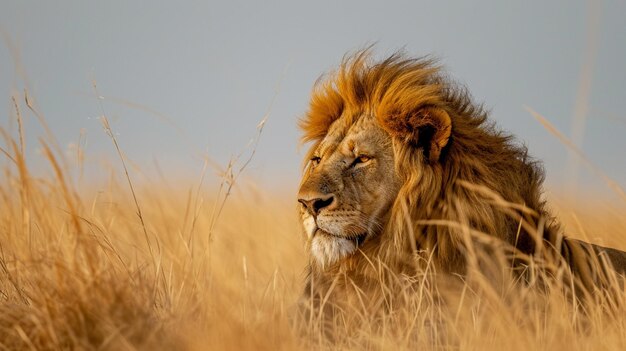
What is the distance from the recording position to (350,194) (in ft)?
14.5

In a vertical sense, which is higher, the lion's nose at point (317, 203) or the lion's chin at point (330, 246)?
the lion's nose at point (317, 203)

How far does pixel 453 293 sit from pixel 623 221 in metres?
3.34

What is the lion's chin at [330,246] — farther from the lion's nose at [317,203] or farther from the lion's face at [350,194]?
the lion's nose at [317,203]

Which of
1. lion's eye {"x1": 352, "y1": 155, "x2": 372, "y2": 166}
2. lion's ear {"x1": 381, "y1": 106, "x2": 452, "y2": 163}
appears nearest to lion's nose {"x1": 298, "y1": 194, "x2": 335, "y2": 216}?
lion's eye {"x1": 352, "y1": 155, "x2": 372, "y2": 166}

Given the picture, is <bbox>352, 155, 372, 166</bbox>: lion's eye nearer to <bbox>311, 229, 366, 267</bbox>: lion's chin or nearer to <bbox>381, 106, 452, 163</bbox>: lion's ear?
<bbox>381, 106, 452, 163</bbox>: lion's ear

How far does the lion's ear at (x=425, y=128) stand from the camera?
14.7 ft

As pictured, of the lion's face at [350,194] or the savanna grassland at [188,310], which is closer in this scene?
the savanna grassland at [188,310]

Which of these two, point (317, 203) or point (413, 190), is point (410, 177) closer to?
point (413, 190)

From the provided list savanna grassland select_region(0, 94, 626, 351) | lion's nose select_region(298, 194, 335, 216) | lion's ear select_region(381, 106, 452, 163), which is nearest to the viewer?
savanna grassland select_region(0, 94, 626, 351)

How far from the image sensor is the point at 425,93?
4602mm

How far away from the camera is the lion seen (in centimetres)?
436

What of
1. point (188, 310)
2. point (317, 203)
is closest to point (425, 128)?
point (317, 203)

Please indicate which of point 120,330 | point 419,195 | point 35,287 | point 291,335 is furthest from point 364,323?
point 35,287

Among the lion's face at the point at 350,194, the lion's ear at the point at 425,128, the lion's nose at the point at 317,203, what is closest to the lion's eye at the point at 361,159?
the lion's face at the point at 350,194
